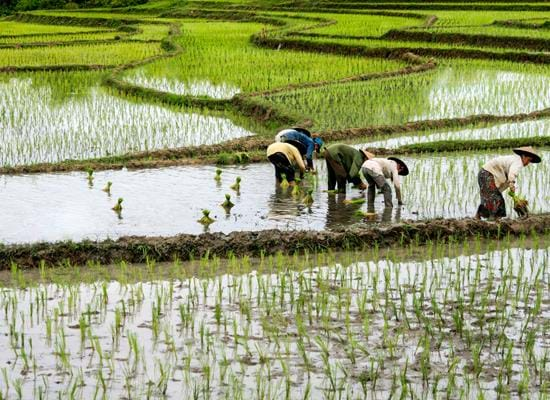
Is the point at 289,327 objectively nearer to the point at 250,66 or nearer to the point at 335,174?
the point at 335,174

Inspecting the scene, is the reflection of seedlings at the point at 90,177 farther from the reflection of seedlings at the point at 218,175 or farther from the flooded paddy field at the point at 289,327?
the flooded paddy field at the point at 289,327

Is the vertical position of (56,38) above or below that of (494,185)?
above

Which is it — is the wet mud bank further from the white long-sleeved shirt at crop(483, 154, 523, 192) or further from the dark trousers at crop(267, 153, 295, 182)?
the dark trousers at crop(267, 153, 295, 182)

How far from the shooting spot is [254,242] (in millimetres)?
6352

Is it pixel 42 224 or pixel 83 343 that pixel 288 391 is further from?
pixel 42 224

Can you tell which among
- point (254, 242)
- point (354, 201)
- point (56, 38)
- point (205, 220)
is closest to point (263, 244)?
point (254, 242)

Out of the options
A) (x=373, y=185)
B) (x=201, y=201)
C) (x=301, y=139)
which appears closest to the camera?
(x=373, y=185)

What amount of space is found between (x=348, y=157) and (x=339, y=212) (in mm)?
671

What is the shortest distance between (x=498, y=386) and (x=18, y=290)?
2.92 meters

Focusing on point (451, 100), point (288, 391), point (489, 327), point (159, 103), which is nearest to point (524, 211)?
point (489, 327)

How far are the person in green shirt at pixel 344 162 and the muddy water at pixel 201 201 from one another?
14 cm

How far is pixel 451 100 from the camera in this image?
43.5ft

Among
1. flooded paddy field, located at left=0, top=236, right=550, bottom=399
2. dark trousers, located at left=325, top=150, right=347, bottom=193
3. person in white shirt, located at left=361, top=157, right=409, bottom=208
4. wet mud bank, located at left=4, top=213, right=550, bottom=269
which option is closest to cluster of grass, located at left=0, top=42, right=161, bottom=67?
dark trousers, located at left=325, top=150, right=347, bottom=193

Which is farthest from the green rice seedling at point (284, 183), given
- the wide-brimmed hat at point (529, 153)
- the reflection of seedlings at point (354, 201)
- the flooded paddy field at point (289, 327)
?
the wide-brimmed hat at point (529, 153)
